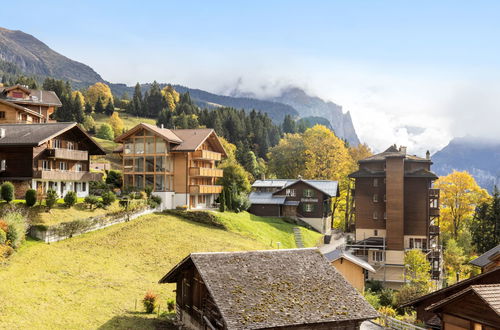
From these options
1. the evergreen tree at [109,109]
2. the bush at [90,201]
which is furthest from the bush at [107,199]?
the evergreen tree at [109,109]

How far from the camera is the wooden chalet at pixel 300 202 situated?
67.4 metres

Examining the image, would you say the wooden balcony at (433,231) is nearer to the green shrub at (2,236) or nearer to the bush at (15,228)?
the bush at (15,228)

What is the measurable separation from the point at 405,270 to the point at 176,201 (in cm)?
2683

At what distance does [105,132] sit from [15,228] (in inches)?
2962

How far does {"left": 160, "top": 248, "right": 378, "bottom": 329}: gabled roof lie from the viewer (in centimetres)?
2122

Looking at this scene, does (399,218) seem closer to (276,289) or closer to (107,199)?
(107,199)

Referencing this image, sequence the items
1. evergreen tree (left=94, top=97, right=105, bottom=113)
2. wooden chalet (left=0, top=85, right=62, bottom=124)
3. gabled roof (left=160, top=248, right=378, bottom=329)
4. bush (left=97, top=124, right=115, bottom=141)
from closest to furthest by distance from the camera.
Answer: gabled roof (left=160, top=248, right=378, bottom=329)
wooden chalet (left=0, top=85, right=62, bottom=124)
bush (left=97, top=124, right=115, bottom=141)
evergreen tree (left=94, top=97, right=105, bottom=113)

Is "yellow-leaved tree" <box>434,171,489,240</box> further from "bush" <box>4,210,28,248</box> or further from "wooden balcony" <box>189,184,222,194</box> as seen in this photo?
"bush" <box>4,210,28,248</box>

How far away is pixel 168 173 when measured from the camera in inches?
2201

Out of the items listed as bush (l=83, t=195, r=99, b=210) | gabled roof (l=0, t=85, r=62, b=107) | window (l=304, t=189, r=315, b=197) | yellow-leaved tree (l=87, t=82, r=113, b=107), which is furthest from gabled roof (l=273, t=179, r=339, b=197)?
yellow-leaved tree (l=87, t=82, r=113, b=107)

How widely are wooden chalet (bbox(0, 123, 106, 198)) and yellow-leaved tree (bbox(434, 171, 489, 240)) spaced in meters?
48.6

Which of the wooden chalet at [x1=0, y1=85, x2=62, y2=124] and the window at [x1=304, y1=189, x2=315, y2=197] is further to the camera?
the wooden chalet at [x1=0, y1=85, x2=62, y2=124]

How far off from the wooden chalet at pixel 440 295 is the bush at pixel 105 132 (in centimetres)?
8592

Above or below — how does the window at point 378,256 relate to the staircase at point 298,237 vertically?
below
